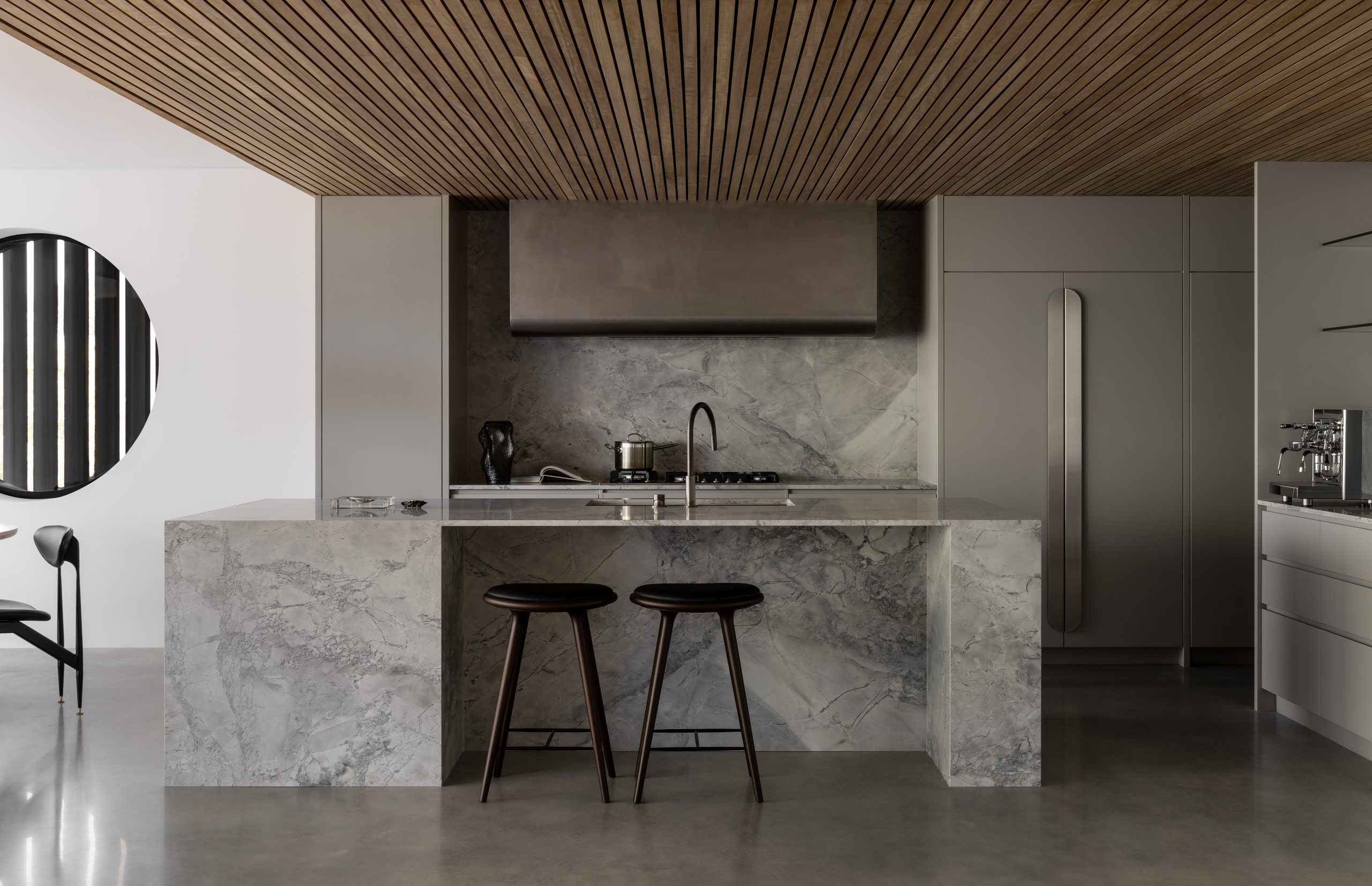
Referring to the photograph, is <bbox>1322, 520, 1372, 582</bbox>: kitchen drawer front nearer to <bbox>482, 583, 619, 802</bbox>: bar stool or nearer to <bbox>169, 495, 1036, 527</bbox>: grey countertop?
<bbox>169, 495, 1036, 527</bbox>: grey countertop

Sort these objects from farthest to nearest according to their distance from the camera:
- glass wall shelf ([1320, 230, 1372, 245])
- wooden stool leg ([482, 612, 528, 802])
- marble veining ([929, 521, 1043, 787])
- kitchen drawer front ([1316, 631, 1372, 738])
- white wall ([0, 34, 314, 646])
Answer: white wall ([0, 34, 314, 646]) → glass wall shelf ([1320, 230, 1372, 245]) → kitchen drawer front ([1316, 631, 1372, 738]) → marble veining ([929, 521, 1043, 787]) → wooden stool leg ([482, 612, 528, 802])

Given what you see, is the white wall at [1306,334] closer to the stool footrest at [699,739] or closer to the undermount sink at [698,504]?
the undermount sink at [698,504]

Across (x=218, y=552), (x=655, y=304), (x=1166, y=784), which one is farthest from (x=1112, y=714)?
(x=218, y=552)

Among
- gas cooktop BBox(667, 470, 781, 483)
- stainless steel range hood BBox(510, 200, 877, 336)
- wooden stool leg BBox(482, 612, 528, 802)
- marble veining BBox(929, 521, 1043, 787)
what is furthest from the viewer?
gas cooktop BBox(667, 470, 781, 483)

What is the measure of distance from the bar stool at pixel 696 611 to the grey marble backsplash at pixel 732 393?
2527mm

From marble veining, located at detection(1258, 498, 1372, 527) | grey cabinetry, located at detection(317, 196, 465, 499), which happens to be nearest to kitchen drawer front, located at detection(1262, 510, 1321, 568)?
marble veining, located at detection(1258, 498, 1372, 527)

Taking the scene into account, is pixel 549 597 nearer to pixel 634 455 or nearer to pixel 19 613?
pixel 634 455

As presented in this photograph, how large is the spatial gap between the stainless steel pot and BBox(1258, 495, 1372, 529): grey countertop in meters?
2.94

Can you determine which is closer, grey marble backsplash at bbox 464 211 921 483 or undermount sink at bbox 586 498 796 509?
undermount sink at bbox 586 498 796 509

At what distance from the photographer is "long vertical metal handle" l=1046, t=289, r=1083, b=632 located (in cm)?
495

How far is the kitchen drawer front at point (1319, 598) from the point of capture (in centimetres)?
347

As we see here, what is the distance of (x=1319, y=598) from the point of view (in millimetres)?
3727

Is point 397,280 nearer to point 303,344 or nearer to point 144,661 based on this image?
point 303,344

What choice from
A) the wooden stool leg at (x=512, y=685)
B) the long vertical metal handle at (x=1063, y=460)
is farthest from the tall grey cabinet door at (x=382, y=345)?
the long vertical metal handle at (x=1063, y=460)
